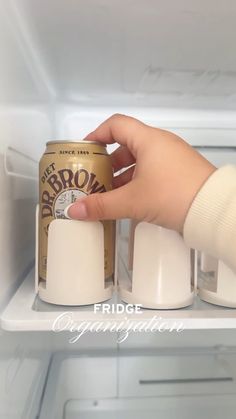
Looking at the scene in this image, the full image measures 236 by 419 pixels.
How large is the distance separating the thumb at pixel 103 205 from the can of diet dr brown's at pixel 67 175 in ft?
0.08

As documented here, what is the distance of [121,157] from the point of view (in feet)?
2.42

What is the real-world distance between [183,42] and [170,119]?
1.37ft

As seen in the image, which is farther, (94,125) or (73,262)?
(94,125)

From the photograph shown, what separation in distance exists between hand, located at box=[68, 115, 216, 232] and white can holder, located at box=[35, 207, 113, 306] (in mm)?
24

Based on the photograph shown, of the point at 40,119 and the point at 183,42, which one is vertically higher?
the point at 183,42

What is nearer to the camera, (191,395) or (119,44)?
(119,44)

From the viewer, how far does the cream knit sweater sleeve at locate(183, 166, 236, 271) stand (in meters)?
0.52

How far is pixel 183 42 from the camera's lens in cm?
69

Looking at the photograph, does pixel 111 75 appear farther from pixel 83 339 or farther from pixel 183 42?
pixel 83 339

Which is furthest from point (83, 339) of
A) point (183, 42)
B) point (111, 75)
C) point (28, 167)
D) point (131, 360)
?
point (183, 42)

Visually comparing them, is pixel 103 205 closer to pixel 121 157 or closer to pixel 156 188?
pixel 156 188

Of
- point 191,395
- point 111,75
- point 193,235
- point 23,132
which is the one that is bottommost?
point 191,395

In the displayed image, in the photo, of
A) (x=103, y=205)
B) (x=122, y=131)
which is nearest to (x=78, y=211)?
(x=103, y=205)

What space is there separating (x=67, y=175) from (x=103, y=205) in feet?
0.22
